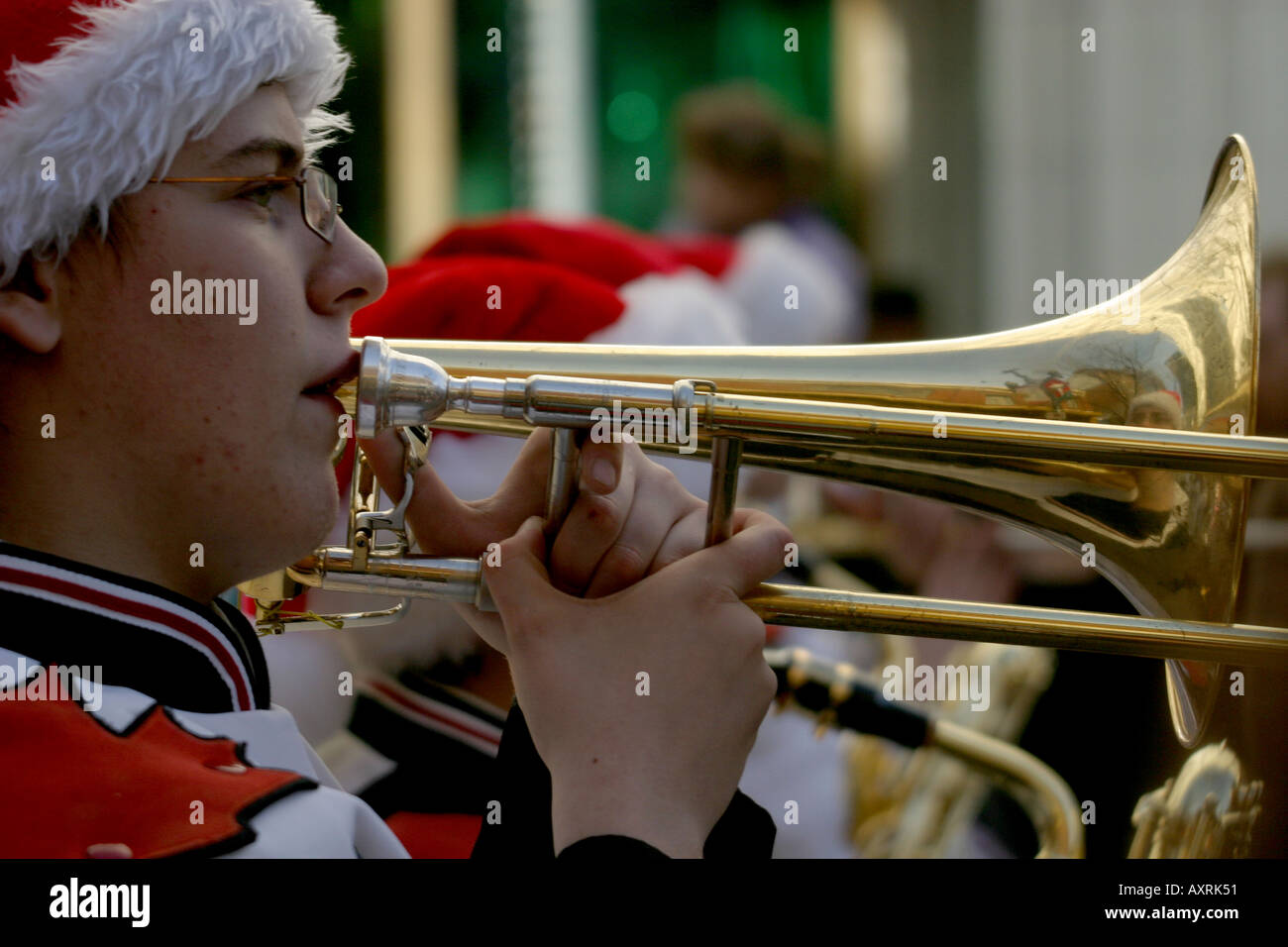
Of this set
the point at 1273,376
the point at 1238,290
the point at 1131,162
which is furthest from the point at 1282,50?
the point at 1238,290

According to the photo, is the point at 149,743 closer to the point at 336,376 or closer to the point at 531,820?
the point at 336,376

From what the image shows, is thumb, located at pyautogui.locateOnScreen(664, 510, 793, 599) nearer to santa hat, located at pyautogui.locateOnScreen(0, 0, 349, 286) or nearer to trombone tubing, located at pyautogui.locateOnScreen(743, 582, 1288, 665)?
trombone tubing, located at pyautogui.locateOnScreen(743, 582, 1288, 665)

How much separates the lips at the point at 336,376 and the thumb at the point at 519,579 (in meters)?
0.24

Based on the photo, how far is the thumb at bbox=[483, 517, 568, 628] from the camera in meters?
1.48

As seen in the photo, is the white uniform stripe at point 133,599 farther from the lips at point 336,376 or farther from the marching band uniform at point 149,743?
the lips at point 336,376

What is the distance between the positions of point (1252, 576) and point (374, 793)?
1.90 meters

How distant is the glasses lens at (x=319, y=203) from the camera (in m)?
1.51

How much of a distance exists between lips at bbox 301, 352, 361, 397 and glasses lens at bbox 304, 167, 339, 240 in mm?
132

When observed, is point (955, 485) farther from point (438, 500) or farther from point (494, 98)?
point (494, 98)

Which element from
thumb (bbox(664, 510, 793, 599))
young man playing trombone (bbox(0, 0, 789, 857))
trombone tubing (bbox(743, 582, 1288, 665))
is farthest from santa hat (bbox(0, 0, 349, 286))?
trombone tubing (bbox(743, 582, 1288, 665))

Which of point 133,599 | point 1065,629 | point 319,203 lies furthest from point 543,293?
point 133,599

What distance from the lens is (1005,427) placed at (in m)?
1.66

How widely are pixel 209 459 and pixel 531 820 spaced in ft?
1.89
